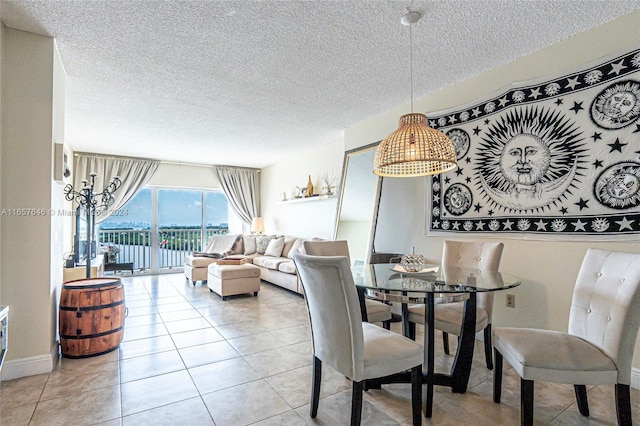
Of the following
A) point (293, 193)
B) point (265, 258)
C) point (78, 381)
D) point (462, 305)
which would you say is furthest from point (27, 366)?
point (293, 193)

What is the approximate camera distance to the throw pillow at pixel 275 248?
20.3 ft

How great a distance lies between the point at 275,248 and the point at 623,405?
528 centimetres

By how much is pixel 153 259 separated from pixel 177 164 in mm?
2131

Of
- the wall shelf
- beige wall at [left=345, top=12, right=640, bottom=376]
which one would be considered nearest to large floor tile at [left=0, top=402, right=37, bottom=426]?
beige wall at [left=345, top=12, right=640, bottom=376]

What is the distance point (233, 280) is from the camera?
4668 millimetres

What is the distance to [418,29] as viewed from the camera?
2.37 meters

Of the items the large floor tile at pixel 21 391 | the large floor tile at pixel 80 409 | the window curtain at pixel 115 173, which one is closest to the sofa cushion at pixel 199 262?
the window curtain at pixel 115 173

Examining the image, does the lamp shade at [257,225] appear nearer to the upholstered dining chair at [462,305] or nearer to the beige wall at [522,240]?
the beige wall at [522,240]

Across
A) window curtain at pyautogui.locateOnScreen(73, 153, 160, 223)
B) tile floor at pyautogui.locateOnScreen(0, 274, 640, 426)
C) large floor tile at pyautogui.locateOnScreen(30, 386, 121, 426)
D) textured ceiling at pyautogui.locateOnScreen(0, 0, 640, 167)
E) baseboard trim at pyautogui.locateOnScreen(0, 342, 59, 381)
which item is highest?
textured ceiling at pyautogui.locateOnScreen(0, 0, 640, 167)

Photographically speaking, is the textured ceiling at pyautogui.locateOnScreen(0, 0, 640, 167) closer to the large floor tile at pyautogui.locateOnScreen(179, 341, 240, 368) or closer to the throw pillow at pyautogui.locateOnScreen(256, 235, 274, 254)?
the large floor tile at pyautogui.locateOnScreen(179, 341, 240, 368)

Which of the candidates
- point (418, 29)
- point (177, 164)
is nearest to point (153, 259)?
point (177, 164)

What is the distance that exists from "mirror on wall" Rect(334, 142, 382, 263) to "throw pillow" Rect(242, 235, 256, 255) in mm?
2564

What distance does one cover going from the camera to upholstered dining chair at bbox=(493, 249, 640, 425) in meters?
1.53

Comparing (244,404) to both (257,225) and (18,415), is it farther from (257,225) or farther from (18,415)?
(257,225)
